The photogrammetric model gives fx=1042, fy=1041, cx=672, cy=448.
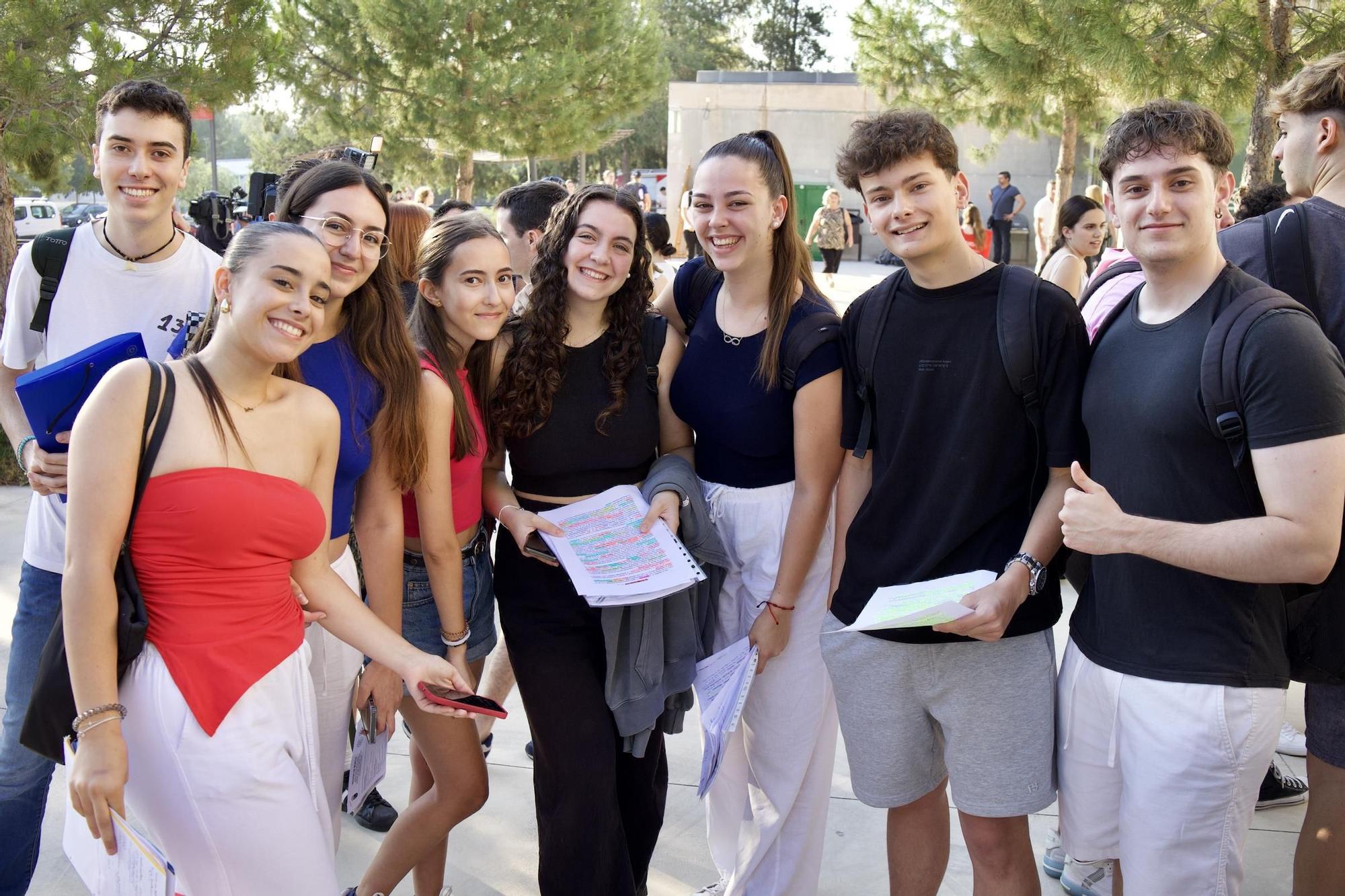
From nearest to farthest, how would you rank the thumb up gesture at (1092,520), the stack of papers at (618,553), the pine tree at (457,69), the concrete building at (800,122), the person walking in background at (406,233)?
the thumb up gesture at (1092,520), the stack of papers at (618,553), the person walking in background at (406,233), the pine tree at (457,69), the concrete building at (800,122)

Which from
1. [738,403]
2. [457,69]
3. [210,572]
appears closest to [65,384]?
[210,572]

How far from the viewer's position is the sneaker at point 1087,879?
10.0ft

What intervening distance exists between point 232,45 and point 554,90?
493 inches

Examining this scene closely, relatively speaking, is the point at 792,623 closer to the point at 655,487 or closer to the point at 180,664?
the point at 655,487

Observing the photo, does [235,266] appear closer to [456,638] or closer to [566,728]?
[456,638]

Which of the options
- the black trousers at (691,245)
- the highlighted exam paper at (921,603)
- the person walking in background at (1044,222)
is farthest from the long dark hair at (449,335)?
the black trousers at (691,245)

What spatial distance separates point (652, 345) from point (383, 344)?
2.52ft

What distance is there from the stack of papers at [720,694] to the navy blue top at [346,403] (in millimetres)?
1023

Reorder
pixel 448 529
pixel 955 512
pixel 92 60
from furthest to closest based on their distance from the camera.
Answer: pixel 92 60 → pixel 448 529 → pixel 955 512

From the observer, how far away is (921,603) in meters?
2.17

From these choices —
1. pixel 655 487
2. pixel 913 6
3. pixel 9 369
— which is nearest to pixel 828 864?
pixel 655 487

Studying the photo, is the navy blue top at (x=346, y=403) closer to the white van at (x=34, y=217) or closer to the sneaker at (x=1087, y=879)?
the sneaker at (x=1087, y=879)

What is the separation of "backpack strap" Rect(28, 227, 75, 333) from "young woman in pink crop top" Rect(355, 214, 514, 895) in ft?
3.10

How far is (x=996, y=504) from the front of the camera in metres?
2.34
